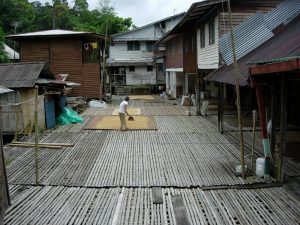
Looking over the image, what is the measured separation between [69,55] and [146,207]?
1996 centimetres

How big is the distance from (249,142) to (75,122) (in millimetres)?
8311

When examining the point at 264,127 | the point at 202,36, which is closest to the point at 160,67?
the point at 202,36

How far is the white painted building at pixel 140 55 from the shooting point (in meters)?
38.9

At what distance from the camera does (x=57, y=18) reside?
56.3 m

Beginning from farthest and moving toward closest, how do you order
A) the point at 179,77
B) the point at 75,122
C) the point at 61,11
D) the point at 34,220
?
the point at 61,11 → the point at 179,77 → the point at 75,122 → the point at 34,220

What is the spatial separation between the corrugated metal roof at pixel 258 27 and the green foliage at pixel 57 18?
21312 millimetres

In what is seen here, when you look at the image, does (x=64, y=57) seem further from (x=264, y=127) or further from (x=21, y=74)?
(x=264, y=127)

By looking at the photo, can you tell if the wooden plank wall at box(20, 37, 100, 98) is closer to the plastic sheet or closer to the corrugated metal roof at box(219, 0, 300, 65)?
the plastic sheet

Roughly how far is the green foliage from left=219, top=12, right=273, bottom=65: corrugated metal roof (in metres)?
21.0

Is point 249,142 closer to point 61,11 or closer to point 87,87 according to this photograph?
point 87,87

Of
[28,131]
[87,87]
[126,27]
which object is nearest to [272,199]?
[28,131]

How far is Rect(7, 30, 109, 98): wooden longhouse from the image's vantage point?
25281 millimetres

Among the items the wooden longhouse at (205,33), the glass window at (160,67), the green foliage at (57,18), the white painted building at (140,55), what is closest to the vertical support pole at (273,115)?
the wooden longhouse at (205,33)

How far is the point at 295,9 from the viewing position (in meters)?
13.0
